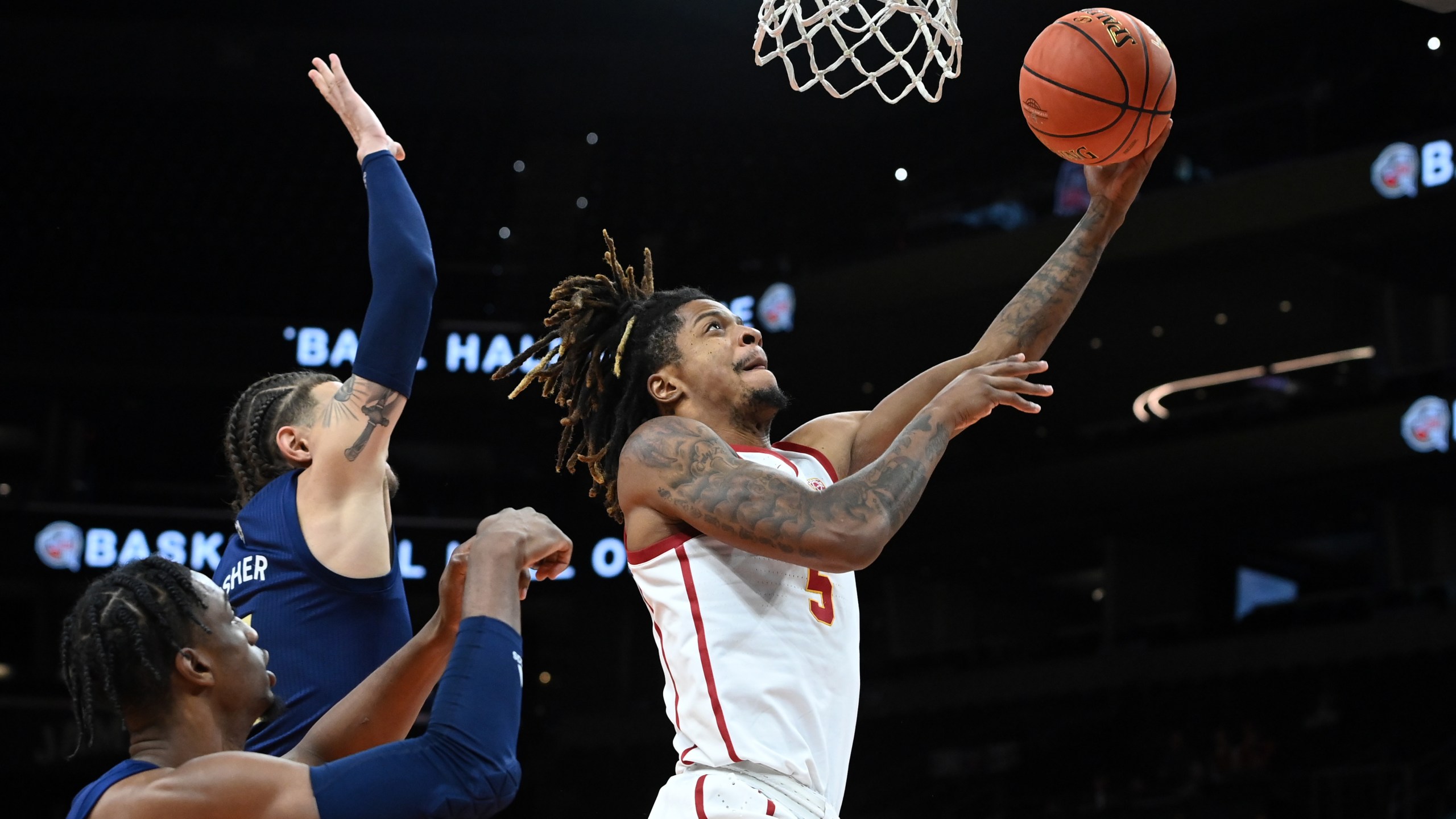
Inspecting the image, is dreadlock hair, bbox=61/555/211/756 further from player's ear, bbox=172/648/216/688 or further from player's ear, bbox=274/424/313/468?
player's ear, bbox=274/424/313/468

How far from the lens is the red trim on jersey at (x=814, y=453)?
3127mm

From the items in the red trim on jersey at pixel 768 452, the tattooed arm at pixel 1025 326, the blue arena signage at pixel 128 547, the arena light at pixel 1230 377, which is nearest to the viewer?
the red trim on jersey at pixel 768 452

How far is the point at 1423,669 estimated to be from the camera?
10.0 metres

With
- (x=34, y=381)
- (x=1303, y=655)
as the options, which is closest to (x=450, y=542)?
(x=34, y=381)

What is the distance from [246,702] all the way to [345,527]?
30.9 inches

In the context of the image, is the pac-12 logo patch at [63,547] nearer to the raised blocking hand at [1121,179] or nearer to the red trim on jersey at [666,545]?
the red trim on jersey at [666,545]

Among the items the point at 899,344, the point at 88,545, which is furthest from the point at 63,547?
the point at 899,344

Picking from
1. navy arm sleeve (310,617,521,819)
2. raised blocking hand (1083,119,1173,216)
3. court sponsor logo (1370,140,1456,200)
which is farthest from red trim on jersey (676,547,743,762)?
court sponsor logo (1370,140,1456,200)

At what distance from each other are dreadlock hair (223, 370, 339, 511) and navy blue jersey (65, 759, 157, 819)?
1172 millimetres

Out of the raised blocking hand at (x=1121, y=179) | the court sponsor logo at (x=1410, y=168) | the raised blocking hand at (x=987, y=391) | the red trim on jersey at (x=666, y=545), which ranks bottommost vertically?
the red trim on jersey at (x=666, y=545)

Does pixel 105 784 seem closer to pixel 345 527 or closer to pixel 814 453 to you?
pixel 345 527

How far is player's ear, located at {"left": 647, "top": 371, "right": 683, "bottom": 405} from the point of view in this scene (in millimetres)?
3115

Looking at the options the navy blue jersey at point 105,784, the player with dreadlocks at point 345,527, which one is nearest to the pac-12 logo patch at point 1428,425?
the player with dreadlocks at point 345,527

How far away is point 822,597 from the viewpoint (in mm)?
2859
